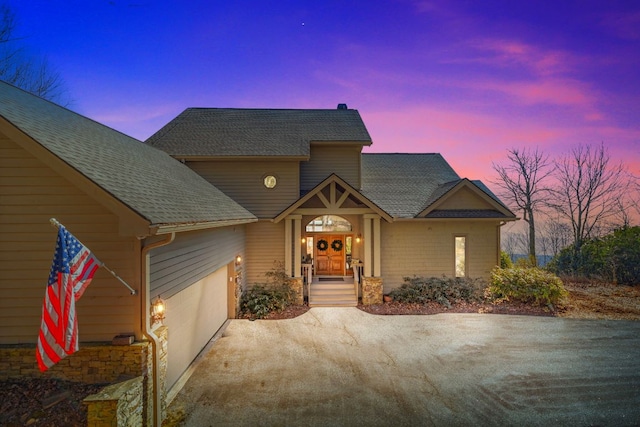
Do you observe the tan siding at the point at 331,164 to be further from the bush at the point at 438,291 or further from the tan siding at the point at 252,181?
the bush at the point at 438,291

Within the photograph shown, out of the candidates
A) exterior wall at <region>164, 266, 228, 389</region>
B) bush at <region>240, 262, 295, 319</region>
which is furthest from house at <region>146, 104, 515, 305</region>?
exterior wall at <region>164, 266, 228, 389</region>

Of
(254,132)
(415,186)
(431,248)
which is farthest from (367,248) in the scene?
(254,132)

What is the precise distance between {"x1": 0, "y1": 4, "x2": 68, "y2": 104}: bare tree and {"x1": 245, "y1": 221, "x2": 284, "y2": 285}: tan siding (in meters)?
12.2

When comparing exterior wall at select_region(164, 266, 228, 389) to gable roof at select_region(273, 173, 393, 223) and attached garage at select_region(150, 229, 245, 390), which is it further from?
gable roof at select_region(273, 173, 393, 223)

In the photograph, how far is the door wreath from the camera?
14148mm

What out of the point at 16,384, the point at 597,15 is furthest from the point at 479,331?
the point at 597,15

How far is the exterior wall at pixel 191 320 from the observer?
5832mm

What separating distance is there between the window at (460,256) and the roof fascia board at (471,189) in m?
1.93

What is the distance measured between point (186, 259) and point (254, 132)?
379 inches

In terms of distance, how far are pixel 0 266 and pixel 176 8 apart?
12.2m

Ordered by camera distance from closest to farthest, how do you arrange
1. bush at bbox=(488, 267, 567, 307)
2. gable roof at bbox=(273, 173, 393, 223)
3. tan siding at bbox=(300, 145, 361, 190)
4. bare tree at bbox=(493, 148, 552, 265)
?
bush at bbox=(488, 267, 567, 307), gable roof at bbox=(273, 173, 393, 223), tan siding at bbox=(300, 145, 361, 190), bare tree at bbox=(493, 148, 552, 265)

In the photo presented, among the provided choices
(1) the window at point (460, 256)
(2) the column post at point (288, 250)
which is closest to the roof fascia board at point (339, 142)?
(2) the column post at point (288, 250)

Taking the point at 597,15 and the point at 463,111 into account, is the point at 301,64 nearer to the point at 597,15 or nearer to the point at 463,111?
the point at 463,111

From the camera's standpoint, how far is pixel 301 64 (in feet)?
66.4
